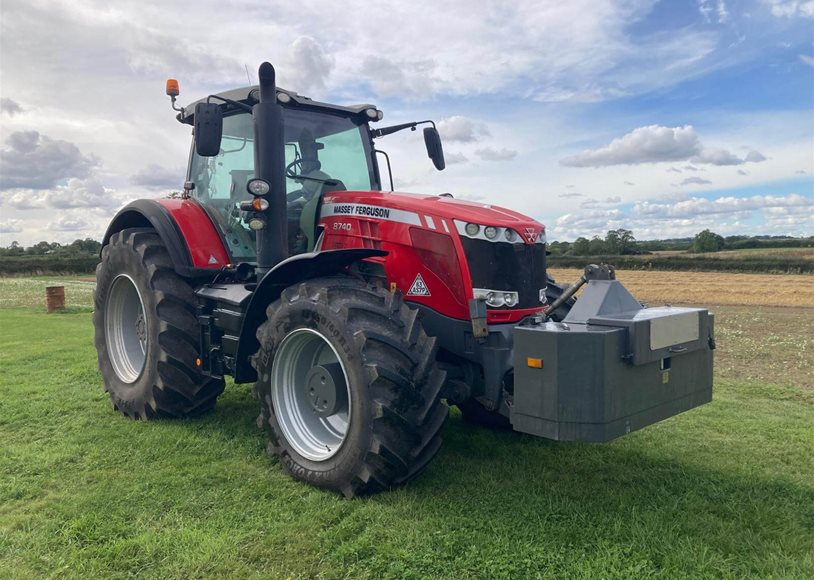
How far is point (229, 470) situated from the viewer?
4309 mm

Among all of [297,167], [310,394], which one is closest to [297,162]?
[297,167]

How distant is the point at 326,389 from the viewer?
→ 4.07 meters

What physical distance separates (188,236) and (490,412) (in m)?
2.83

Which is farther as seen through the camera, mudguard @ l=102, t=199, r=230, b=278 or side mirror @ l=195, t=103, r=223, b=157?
mudguard @ l=102, t=199, r=230, b=278

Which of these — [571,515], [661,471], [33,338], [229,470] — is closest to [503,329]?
[571,515]

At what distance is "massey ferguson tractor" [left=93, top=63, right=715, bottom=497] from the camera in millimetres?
3424

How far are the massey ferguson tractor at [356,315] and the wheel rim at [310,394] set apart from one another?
1 cm

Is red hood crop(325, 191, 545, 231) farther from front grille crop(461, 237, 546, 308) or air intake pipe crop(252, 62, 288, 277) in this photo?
air intake pipe crop(252, 62, 288, 277)

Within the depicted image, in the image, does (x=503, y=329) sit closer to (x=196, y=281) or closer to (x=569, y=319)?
(x=569, y=319)

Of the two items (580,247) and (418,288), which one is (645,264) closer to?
(580,247)

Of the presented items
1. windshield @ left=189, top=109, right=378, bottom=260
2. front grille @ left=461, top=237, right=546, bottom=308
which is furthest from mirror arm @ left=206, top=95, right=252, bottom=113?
front grille @ left=461, top=237, right=546, bottom=308

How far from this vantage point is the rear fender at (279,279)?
408 centimetres

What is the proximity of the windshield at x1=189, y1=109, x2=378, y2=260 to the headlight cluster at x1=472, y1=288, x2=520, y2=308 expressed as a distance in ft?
4.94

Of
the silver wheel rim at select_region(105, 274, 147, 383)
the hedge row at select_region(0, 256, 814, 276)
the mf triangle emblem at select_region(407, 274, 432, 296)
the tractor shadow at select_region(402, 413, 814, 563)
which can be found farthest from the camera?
the hedge row at select_region(0, 256, 814, 276)
